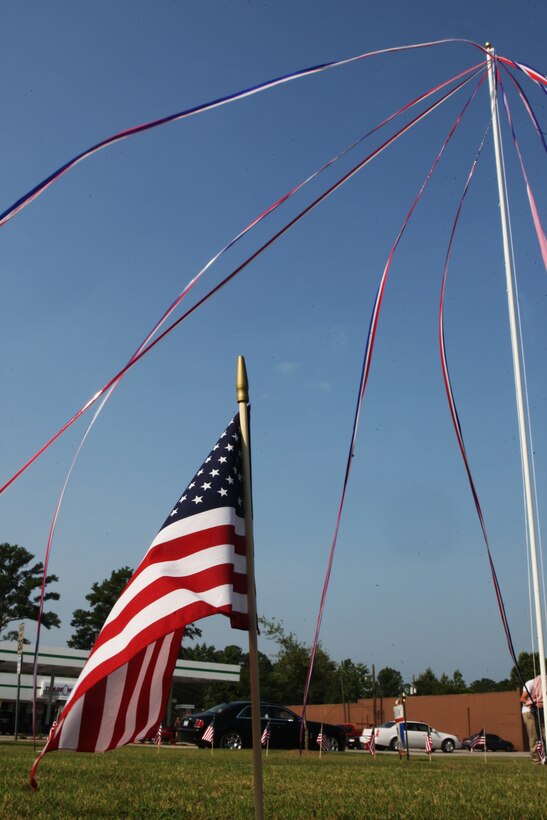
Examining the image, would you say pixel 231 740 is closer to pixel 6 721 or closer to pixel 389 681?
pixel 6 721

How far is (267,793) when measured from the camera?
6.85m

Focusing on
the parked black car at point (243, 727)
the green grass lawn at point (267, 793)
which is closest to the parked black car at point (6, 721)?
the parked black car at point (243, 727)

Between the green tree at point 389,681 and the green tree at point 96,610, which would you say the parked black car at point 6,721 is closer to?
the green tree at point 96,610

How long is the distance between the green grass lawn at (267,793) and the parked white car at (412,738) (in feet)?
83.4

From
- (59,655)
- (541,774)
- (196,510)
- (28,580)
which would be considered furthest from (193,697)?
(196,510)

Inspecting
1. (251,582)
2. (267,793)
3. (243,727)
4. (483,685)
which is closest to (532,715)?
(243,727)

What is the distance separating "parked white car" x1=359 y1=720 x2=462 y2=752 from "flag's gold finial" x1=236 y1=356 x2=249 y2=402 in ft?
103

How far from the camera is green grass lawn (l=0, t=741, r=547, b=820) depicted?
5.63 meters

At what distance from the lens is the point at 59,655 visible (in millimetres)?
40031

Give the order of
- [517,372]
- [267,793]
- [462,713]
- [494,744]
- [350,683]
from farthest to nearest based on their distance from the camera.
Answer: [350,683], [462,713], [494,744], [517,372], [267,793]

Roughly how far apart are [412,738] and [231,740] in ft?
55.9

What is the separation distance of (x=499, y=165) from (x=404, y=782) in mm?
8565

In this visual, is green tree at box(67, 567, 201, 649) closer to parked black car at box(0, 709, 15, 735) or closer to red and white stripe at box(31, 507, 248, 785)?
parked black car at box(0, 709, 15, 735)

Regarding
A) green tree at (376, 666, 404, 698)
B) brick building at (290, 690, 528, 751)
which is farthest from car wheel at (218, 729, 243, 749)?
green tree at (376, 666, 404, 698)
